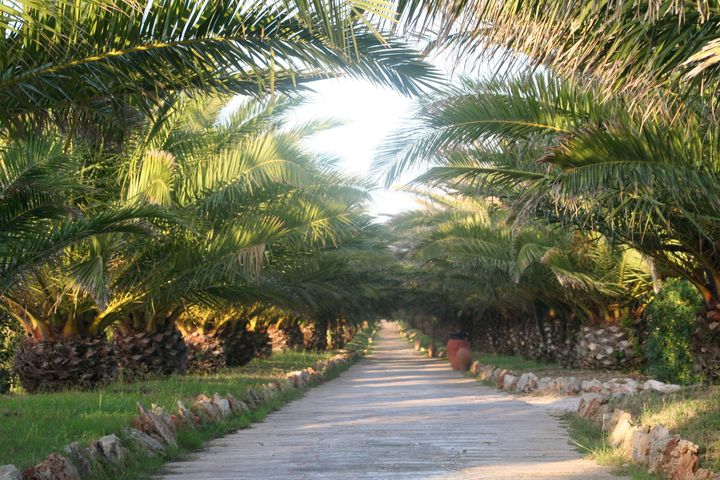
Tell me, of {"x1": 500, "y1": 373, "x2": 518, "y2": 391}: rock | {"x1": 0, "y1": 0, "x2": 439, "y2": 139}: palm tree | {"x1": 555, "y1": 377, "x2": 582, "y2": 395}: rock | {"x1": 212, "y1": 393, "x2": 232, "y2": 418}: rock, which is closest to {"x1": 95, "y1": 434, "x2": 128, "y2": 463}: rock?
{"x1": 0, "y1": 0, "x2": 439, "y2": 139}: palm tree

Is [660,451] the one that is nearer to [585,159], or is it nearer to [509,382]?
[585,159]

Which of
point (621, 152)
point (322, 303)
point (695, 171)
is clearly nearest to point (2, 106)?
point (621, 152)

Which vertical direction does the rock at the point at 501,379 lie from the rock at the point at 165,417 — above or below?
below

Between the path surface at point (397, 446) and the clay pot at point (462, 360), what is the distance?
1343cm

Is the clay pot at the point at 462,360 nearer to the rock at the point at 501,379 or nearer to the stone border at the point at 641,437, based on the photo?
the rock at the point at 501,379

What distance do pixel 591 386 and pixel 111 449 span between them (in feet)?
29.6

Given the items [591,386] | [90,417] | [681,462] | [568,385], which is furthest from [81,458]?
[568,385]

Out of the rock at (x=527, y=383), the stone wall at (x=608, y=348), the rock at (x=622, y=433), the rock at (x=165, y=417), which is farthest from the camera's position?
the stone wall at (x=608, y=348)

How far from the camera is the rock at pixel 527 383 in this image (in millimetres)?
16234

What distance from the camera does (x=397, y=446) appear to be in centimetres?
865

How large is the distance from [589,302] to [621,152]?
37.6 feet

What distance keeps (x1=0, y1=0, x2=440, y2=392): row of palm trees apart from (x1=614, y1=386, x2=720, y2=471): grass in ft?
11.6

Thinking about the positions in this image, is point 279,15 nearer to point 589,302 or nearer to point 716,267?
Result: point 716,267

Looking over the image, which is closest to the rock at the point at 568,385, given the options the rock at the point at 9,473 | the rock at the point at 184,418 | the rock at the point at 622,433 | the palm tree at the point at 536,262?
the palm tree at the point at 536,262
